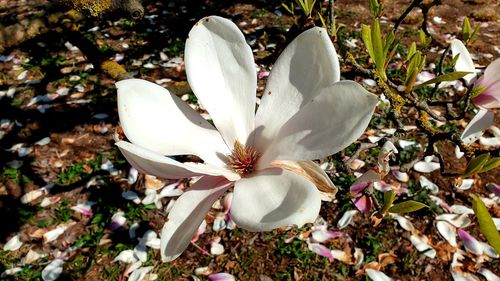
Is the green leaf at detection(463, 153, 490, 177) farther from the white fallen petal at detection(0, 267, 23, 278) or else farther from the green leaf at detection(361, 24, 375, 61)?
the white fallen petal at detection(0, 267, 23, 278)

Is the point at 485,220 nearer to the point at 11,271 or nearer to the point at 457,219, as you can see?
the point at 457,219

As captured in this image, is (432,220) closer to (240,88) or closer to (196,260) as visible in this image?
(196,260)

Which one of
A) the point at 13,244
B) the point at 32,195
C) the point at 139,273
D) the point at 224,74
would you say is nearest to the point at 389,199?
the point at 224,74

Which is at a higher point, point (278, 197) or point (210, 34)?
point (210, 34)

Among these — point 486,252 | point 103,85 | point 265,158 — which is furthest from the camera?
point 103,85

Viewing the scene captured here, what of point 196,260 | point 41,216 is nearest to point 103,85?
point 41,216
